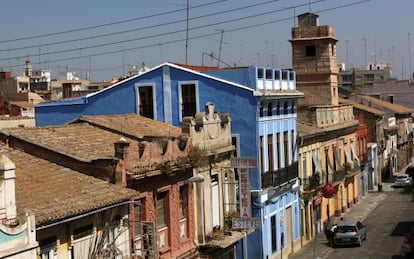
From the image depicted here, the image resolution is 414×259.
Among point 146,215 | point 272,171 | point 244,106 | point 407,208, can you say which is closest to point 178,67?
point 244,106

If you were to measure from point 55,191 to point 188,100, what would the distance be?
16.4m

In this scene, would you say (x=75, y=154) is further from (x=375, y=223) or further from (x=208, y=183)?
(x=375, y=223)

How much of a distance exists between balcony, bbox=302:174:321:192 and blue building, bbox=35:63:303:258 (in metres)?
7.49

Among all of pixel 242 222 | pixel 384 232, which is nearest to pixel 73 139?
pixel 242 222

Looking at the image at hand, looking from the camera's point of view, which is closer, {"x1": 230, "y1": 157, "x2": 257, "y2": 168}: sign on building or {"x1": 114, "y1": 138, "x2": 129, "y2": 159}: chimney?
{"x1": 114, "y1": 138, "x2": 129, "y2": 159}: chimney

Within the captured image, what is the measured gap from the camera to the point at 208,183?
91.5 feet

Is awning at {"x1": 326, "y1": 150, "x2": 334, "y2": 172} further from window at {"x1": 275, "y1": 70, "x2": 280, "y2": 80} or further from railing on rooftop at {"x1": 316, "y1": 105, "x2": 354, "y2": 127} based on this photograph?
window at {"x1": 275, "y1": 70, "x2": 280, "y2": 80}

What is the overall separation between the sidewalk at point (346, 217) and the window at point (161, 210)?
607 inches

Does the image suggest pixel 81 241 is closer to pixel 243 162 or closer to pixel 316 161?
pixel 243 162

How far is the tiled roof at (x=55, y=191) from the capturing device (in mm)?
17062

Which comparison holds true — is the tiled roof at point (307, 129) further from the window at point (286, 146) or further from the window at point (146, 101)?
the window at point (146, 101)

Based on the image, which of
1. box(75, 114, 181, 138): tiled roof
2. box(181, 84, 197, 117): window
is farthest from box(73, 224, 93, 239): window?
box(181, 84, 197, 117): window

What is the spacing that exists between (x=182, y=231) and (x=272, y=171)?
11843mm

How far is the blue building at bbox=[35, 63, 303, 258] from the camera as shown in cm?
3406
